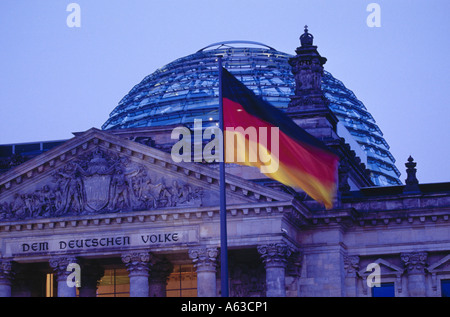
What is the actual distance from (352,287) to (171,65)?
128 feet

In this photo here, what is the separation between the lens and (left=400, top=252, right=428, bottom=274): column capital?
2571 inches

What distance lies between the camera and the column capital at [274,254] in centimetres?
6091

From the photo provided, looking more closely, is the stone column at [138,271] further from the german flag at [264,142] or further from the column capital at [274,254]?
the german flag at [264,142]

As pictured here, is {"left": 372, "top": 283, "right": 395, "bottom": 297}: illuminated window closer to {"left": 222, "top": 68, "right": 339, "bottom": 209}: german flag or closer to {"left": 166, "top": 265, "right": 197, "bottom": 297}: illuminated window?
{"left": 166, "top": 265, "right": 197, "bottom": 297}: illuminated window

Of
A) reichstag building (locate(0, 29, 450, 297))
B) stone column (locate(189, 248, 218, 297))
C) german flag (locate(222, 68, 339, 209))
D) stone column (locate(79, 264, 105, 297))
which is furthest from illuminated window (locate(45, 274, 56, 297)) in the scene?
german flag (locate(222, 68, 339, 209))

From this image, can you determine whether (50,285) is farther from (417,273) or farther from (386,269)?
(417,273)

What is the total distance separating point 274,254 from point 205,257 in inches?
141

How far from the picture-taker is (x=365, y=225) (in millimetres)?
66312

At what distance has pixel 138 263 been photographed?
205 ft

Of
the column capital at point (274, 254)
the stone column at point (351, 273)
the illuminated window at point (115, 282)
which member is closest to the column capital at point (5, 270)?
the illuminated window at point (115, 282)

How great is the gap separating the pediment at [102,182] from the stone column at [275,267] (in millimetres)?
2795
